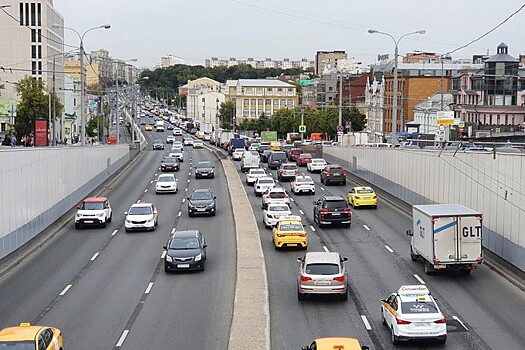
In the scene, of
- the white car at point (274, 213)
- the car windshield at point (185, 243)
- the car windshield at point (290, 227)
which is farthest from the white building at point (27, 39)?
the car windshield at point (185, 243)

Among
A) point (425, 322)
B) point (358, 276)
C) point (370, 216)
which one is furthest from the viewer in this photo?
point (370, 216)

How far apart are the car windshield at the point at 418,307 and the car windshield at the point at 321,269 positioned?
5000mm

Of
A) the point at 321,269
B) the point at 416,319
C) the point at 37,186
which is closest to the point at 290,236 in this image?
the point at 321,269

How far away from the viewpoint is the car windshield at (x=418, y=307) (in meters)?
20.2

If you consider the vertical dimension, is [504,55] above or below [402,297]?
above

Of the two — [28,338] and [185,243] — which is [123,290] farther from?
[28,338]

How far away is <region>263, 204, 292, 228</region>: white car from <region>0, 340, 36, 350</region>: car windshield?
24.7 metres

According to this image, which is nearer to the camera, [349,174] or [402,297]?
[402,297]

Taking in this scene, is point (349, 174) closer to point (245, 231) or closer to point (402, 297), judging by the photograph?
point (245, 231)

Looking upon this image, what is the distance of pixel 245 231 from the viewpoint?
39469 millimetres

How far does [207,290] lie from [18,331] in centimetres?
1079

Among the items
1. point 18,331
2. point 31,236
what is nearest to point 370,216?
point 31,236

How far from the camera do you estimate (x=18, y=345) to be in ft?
54.0

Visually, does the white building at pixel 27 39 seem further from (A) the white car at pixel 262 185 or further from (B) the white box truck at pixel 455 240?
(B) the white box truck at pixel 455 240
